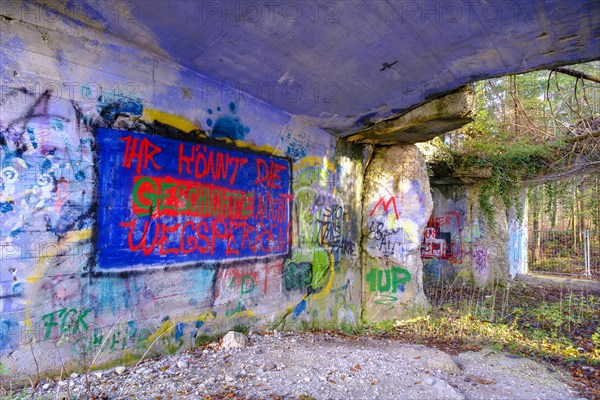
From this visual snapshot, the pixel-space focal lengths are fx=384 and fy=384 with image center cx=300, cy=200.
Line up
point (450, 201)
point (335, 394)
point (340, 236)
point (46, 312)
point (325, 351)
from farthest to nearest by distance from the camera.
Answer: point (450, 201) → point (340, 236) → point (325, 351) → point (335, 394) → point (46, 312)

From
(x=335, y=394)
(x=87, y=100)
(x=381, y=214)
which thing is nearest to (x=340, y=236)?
(x=381, y=214)

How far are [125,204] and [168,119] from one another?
38.6 inches

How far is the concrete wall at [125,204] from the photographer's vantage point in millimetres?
2881

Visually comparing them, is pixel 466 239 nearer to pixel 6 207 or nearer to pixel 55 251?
pixel 55 251

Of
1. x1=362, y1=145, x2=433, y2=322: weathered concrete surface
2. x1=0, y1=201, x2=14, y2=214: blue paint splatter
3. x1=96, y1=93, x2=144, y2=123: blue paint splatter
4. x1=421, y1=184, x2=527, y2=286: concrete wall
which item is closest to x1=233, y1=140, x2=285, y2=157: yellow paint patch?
x1=96, y1=93, x2=144, y2=123: blue paint splatter

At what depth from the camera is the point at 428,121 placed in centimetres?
613

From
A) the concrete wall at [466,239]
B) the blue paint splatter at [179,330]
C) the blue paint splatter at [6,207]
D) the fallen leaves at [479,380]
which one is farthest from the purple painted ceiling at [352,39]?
the concrete wall at [466,239]

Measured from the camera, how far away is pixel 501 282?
36.2 ft

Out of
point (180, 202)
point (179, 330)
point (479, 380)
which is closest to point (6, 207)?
point (180, 202)

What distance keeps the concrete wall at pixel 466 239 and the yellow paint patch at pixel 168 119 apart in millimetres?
9544

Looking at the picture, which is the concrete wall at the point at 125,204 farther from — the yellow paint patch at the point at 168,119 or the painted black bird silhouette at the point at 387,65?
the painted black bird silhouette at the point at 387,65

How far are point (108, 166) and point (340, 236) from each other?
4.47 meters

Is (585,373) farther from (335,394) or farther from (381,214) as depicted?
(381,214)

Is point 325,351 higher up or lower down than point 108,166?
lower down
